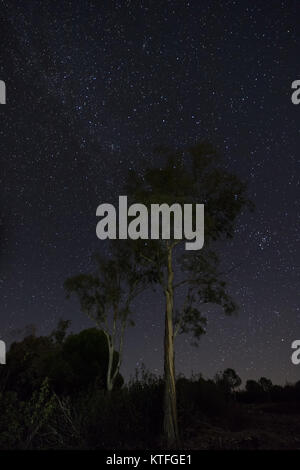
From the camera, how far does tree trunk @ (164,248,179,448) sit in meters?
10.6

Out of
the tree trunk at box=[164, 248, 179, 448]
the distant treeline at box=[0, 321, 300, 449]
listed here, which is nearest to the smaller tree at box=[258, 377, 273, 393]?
the distant treeline at box=[0, 321, 300, 449]

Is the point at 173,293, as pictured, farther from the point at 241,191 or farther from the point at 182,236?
the point at 241,191

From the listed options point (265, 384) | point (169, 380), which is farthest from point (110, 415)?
point (265, 384)

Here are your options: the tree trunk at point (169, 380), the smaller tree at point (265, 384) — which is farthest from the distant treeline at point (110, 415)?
the smaller tree at point (265, 384)

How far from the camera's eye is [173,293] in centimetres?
1259

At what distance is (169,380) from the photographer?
1133cm

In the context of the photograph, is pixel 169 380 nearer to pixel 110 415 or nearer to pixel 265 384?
pixel 110 415

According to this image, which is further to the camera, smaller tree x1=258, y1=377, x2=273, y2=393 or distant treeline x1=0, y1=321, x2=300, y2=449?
smaller tree x1=258, y1=377, x2=273, y2=393

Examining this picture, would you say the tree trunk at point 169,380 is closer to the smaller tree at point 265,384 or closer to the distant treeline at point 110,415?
the distant treeline at point 110,415

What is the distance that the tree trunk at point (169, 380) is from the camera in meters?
10.6

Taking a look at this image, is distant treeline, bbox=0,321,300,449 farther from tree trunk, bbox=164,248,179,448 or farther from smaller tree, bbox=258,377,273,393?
smaller tree, bbox=258,377,273,393

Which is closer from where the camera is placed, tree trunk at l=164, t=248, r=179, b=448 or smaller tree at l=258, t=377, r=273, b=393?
tree trunk at l=164, t=248, r=179, b=448

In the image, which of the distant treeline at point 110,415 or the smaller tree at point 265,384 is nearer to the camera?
the distant treeline at point 110,415
